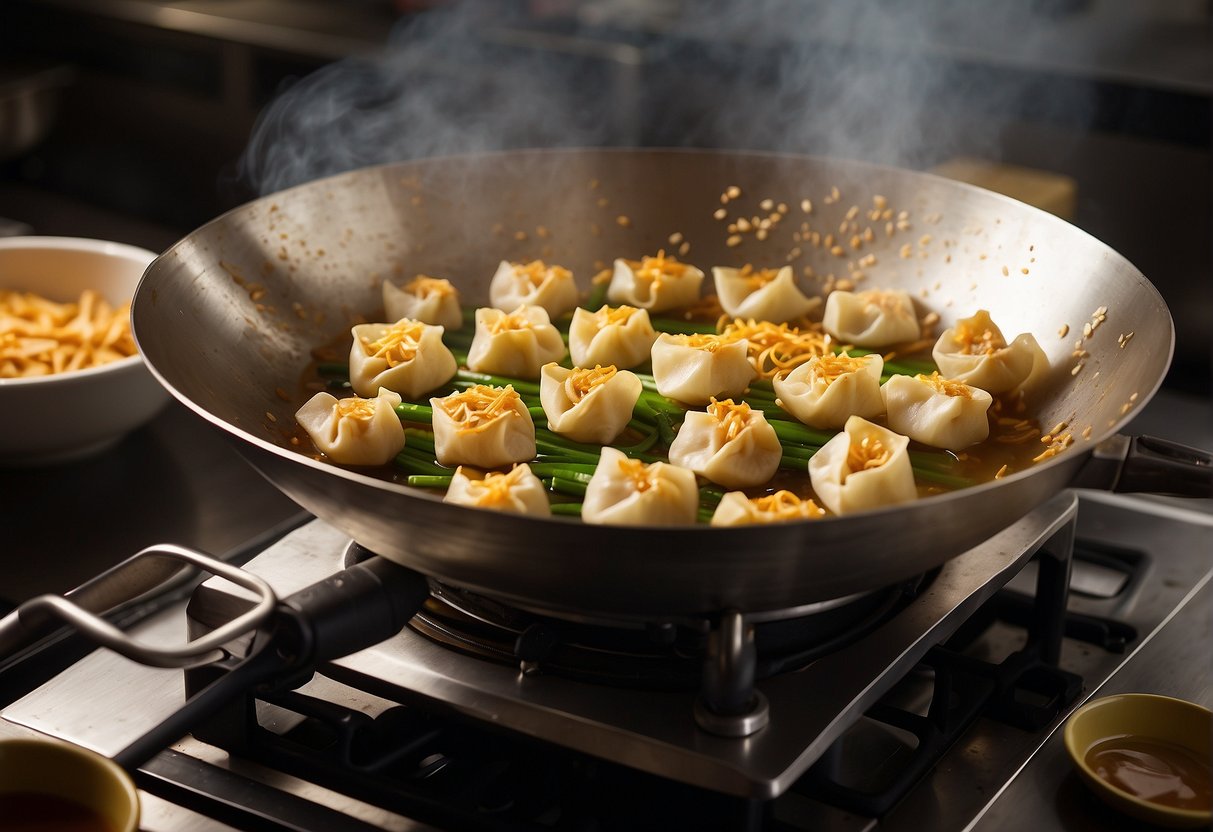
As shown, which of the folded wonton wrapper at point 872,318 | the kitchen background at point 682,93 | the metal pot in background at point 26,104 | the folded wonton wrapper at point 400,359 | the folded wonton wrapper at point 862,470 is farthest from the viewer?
the metal pot in background at point 26,104

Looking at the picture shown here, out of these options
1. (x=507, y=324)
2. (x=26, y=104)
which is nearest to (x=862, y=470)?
(x=507, y=324)

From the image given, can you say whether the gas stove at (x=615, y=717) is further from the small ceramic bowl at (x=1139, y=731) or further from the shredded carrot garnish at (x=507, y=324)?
the shredded carrot garnish at (x=507, y=324)

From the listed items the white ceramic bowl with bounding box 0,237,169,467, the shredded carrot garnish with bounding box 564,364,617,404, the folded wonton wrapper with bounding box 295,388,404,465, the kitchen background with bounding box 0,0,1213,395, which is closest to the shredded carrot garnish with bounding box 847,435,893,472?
the shredded carrot garnish with bounding box 564,364,617,404

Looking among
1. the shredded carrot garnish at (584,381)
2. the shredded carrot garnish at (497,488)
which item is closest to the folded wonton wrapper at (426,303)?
the shredded carrot garnish at (584,381)

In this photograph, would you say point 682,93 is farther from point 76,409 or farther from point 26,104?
point 76,409

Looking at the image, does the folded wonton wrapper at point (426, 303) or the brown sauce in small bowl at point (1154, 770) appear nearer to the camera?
the brown sauce in small bowl at point (1154, 770)

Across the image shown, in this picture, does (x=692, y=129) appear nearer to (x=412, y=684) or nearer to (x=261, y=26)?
(x=261, y=26)
